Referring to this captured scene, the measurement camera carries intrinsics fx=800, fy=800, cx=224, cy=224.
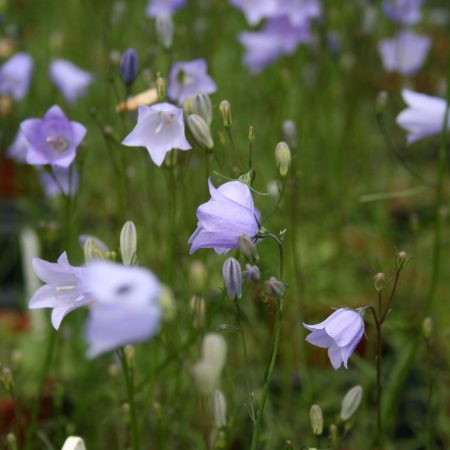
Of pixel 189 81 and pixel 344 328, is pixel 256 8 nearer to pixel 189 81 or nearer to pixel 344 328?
pixel 189 81

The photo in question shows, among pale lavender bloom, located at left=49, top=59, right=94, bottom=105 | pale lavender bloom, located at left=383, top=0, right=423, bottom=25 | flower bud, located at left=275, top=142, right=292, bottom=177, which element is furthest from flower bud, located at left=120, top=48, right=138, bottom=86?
pale lavender bloom, located at left=383, top=0, right=423, bottom=25

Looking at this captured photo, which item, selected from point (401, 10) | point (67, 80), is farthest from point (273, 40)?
point (67, 80)

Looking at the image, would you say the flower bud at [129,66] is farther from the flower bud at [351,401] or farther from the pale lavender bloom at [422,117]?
the flower bud at [351,401]

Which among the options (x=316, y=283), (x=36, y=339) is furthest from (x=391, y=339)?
(x=36, y=339)

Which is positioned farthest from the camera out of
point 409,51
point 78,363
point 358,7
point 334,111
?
point 334,111

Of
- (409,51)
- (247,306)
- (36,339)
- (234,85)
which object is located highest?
(409,51)

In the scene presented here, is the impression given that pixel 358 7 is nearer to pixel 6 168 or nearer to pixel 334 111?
pixel 334 111

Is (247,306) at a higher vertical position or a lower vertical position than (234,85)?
lower

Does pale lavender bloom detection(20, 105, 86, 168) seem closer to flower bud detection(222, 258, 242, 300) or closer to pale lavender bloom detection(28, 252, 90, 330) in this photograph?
pale lavender bloom detection(28, 252, 90, 330)
